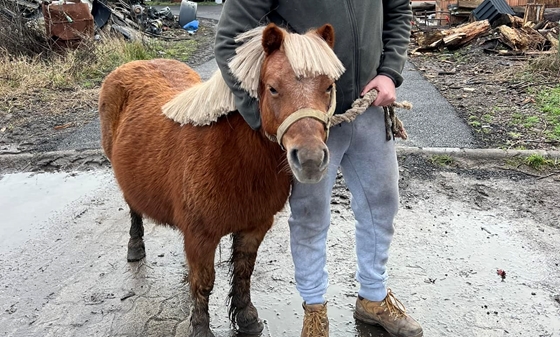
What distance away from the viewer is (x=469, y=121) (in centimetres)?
632

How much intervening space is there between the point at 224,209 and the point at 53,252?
2.03 m

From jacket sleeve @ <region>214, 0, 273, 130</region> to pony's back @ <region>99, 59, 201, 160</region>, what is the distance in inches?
42.4

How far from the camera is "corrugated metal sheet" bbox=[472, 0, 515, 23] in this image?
12.6m

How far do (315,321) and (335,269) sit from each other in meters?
0.87

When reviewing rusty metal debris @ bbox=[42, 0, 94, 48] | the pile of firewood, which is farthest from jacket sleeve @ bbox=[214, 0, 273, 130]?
the pile of firewood

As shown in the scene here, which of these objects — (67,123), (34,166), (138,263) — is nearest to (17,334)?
(138,263)

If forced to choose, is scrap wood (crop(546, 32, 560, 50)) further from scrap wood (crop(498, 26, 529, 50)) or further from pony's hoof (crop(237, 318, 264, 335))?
pony's hoof (crop(237, 318, 264, 335))

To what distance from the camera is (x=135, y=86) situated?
11.2ft

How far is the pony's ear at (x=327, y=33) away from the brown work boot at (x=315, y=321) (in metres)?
1.37

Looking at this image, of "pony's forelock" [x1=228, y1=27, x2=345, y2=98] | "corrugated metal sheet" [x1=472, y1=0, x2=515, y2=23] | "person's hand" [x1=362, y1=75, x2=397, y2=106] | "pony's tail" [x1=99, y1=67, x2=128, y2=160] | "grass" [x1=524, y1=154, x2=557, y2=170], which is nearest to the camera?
"pony's forelock" [x1=228, y1=27, x2=345, y2=98]

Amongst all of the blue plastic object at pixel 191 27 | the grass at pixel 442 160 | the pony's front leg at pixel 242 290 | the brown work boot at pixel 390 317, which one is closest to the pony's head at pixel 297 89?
the pony's front leg at pixel 242 290

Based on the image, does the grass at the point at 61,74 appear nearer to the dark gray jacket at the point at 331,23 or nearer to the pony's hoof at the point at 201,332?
the pony's hoof at the point at 201,332

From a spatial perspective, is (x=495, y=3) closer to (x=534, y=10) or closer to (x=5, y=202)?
(x=534, y=10)

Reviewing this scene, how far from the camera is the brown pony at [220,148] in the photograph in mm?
2002
